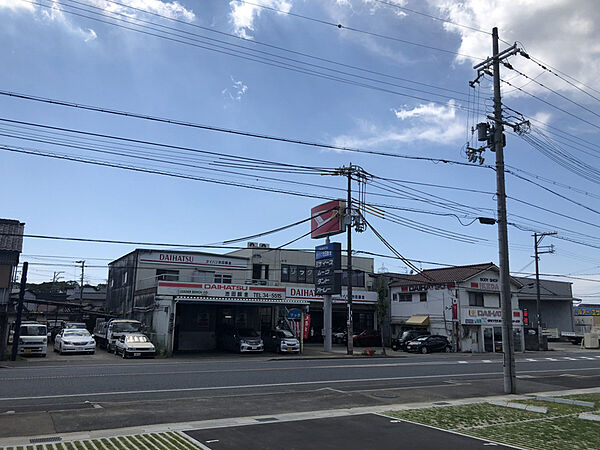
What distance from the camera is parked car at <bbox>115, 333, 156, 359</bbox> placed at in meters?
26.9

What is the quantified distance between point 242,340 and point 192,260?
15314 mm

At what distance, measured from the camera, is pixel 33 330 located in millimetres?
27172

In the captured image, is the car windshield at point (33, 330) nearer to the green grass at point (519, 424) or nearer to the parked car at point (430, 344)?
the green grass at point (519, 424)

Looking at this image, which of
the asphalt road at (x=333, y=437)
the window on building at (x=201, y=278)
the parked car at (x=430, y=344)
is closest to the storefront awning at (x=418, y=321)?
the parked car at (x=430, y=344)

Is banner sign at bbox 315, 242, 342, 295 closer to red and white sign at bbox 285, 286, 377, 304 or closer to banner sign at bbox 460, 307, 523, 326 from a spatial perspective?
red and white sign at bbox 285, 286, 377, 304

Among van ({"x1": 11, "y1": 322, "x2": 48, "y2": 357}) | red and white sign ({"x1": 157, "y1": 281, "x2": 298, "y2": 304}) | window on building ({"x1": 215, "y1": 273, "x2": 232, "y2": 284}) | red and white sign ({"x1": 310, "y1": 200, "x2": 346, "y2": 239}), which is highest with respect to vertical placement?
red and white sign ({"x1": 310, "y1": 200, "x2": 346, "y2": 239})

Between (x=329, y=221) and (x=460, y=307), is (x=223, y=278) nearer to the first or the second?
(x=329, y=221)

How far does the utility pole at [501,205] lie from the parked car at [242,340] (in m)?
18.3

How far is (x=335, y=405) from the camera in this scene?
12695 millimetres

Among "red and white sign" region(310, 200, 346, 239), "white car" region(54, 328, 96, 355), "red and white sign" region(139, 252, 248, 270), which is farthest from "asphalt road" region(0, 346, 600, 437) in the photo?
"red and white sign" region(139, 252, 248, 270)

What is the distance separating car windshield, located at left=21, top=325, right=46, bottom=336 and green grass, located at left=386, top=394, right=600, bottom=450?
22750 millimetres

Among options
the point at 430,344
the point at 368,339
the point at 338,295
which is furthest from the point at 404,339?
the point at 338,295

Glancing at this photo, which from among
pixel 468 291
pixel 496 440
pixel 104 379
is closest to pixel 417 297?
pixel 468 291

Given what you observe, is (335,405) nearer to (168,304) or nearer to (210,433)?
(210,433)
